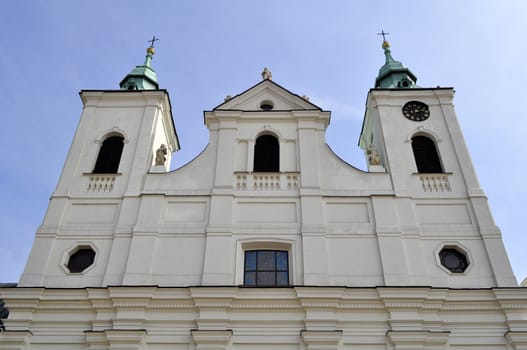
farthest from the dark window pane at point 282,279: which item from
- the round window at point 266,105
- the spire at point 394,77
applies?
the spire at point 394,77

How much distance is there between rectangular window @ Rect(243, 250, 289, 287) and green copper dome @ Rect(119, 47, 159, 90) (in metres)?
8.70

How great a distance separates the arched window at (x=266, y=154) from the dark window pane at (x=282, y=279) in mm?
3321

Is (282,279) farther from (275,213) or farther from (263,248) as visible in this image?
(275,213)

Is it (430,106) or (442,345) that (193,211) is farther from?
(430,106)

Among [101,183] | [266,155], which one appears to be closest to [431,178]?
[266,155]

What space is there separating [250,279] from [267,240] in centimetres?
107

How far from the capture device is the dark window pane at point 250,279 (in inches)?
465

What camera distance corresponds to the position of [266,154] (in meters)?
14.6

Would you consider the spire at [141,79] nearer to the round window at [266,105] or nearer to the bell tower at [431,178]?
the round window at [266,105]

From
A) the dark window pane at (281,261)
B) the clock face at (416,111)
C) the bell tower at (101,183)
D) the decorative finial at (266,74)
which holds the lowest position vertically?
the dark window pane at (281,261)

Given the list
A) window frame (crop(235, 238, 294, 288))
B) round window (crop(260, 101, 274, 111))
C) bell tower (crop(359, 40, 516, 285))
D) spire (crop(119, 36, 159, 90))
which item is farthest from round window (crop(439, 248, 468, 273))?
spire (crop(119, 36, 159, 90))

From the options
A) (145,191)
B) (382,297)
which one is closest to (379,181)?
(382,297)

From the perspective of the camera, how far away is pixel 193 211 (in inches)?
515

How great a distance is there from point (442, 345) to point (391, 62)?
39.0ft
